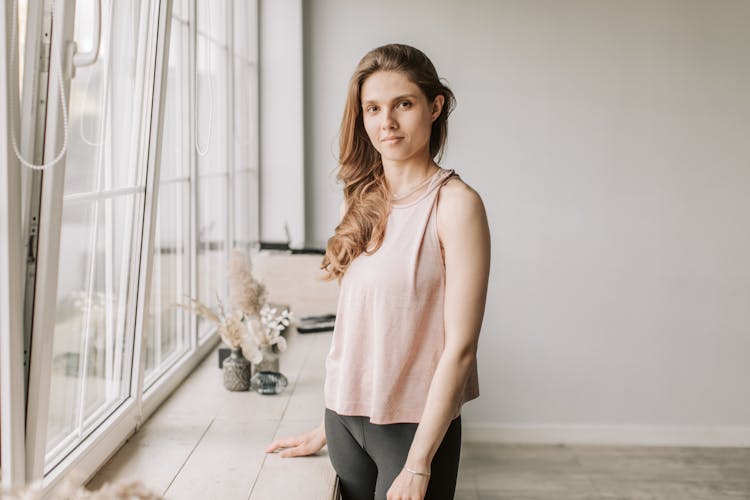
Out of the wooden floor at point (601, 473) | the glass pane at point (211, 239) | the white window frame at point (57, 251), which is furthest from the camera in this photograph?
the wooden floor at point (601, 473)

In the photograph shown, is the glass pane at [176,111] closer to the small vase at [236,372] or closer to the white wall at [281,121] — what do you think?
the small vase at [236,372]

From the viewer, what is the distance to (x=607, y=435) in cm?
486

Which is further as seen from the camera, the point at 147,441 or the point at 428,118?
the point at 147,441

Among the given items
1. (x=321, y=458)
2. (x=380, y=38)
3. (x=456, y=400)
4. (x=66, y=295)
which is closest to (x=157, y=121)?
(x=66, y=295)

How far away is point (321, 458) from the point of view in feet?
6.89

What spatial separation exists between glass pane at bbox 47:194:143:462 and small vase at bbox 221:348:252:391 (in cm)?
48

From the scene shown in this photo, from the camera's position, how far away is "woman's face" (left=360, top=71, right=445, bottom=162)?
1671 mm

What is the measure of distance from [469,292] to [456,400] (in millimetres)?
218

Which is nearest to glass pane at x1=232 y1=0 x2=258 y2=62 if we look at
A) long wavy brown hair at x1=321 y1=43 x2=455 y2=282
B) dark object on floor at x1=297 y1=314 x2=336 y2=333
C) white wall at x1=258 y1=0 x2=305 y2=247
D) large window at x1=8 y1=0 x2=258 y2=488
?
white wall at x1=258 y1=0 x2=305 y2=247

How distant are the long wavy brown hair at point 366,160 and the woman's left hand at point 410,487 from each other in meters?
0.44

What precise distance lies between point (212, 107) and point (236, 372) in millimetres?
1049

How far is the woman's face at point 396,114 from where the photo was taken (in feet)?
5.48

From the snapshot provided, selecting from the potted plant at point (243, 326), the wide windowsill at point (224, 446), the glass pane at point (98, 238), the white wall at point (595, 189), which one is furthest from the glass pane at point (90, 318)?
the white wall at point (595, 189)

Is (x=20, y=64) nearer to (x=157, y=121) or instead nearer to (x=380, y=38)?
(x=157, y=121)
